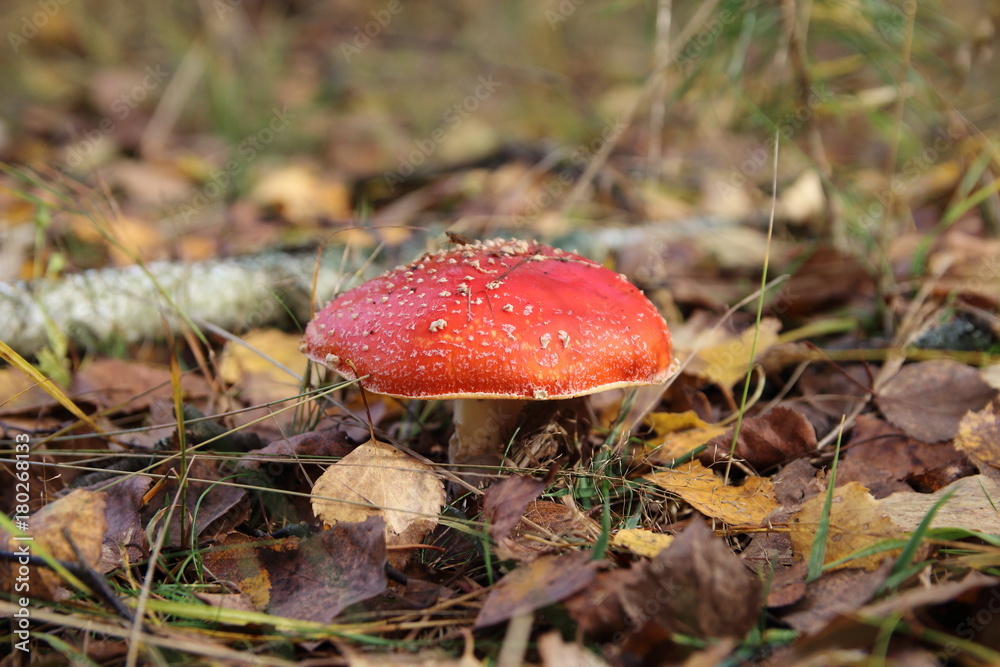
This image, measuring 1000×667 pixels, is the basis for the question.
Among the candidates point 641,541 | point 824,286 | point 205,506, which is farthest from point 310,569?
point 824,286

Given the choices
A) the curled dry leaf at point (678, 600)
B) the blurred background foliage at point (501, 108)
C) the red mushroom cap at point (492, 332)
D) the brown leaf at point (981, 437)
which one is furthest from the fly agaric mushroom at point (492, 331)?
the blurred background foliage at point (501, 108)

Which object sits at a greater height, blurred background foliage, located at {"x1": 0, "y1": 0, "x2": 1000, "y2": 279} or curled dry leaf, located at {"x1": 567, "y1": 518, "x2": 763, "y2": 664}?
blurred background foliage, located at {"x1": 0, "y1": 0, "x2": 1000, "y2": 279}

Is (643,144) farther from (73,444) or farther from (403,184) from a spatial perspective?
(73,444)

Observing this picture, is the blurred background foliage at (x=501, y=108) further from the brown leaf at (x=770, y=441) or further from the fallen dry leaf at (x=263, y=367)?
the brown leaf at (x=770, y=441)

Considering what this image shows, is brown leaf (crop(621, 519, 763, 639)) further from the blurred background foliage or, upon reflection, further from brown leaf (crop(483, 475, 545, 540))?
the blurred background foliage

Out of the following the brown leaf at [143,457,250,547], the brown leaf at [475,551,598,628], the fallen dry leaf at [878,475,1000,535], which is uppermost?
the fallen dry leaf at [878,475,1000,535]

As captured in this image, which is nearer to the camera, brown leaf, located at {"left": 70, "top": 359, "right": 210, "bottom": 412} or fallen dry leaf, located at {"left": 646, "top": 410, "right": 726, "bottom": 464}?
fallen dry leaf, located at {"left": 646, "top": 410, "right": 726, "bottom": 464}

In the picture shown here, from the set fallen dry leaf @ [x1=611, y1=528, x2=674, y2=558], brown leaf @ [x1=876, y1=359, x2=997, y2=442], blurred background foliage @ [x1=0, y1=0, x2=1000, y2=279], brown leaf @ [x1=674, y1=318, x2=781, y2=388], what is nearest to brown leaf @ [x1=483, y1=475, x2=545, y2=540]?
fallen dry leaf @ [x1=611, y1=528, x2=674, y2=558]
